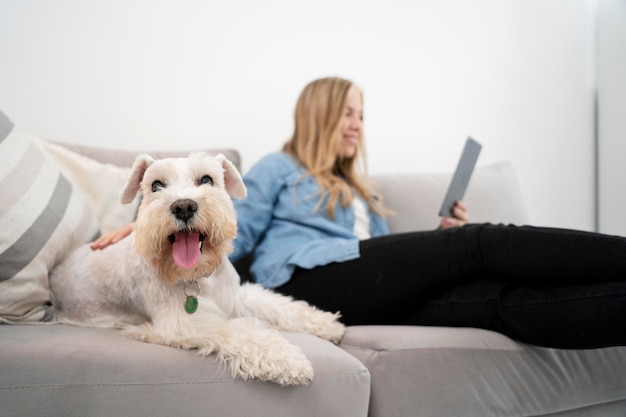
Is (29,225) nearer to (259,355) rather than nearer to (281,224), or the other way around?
(259,355)

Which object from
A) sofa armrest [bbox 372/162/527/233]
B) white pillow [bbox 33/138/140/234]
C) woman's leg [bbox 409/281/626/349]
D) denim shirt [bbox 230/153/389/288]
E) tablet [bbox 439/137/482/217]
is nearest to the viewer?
woman's leg [bbox 409/281/626/349]

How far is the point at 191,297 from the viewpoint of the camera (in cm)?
115

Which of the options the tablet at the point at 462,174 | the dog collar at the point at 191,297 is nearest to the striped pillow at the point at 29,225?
the dog collar at the point at 191,297

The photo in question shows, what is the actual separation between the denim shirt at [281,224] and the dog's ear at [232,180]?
75 centimetres

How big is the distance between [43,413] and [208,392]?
0.32 meters

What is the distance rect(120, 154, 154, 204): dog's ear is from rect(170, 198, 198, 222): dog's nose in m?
0.10

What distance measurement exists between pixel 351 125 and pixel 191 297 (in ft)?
4.04

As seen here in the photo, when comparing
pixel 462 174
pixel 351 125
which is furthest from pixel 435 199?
pixel 351 125

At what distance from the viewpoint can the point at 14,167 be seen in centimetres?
130

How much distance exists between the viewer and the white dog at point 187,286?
35.6 inches

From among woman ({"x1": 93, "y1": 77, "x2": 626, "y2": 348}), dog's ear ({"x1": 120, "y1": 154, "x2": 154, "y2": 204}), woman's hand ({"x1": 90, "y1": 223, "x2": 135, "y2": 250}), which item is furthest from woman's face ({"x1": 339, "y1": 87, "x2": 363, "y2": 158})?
dog's ear ({"x1": 120, "y1": 154, "x2": 154, "y2": 204})

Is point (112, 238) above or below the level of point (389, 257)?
above

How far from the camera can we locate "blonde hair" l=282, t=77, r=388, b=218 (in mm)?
2004

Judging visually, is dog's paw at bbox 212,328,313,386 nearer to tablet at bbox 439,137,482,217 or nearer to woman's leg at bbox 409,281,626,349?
woman's leg at bbox 409,281,626,349
